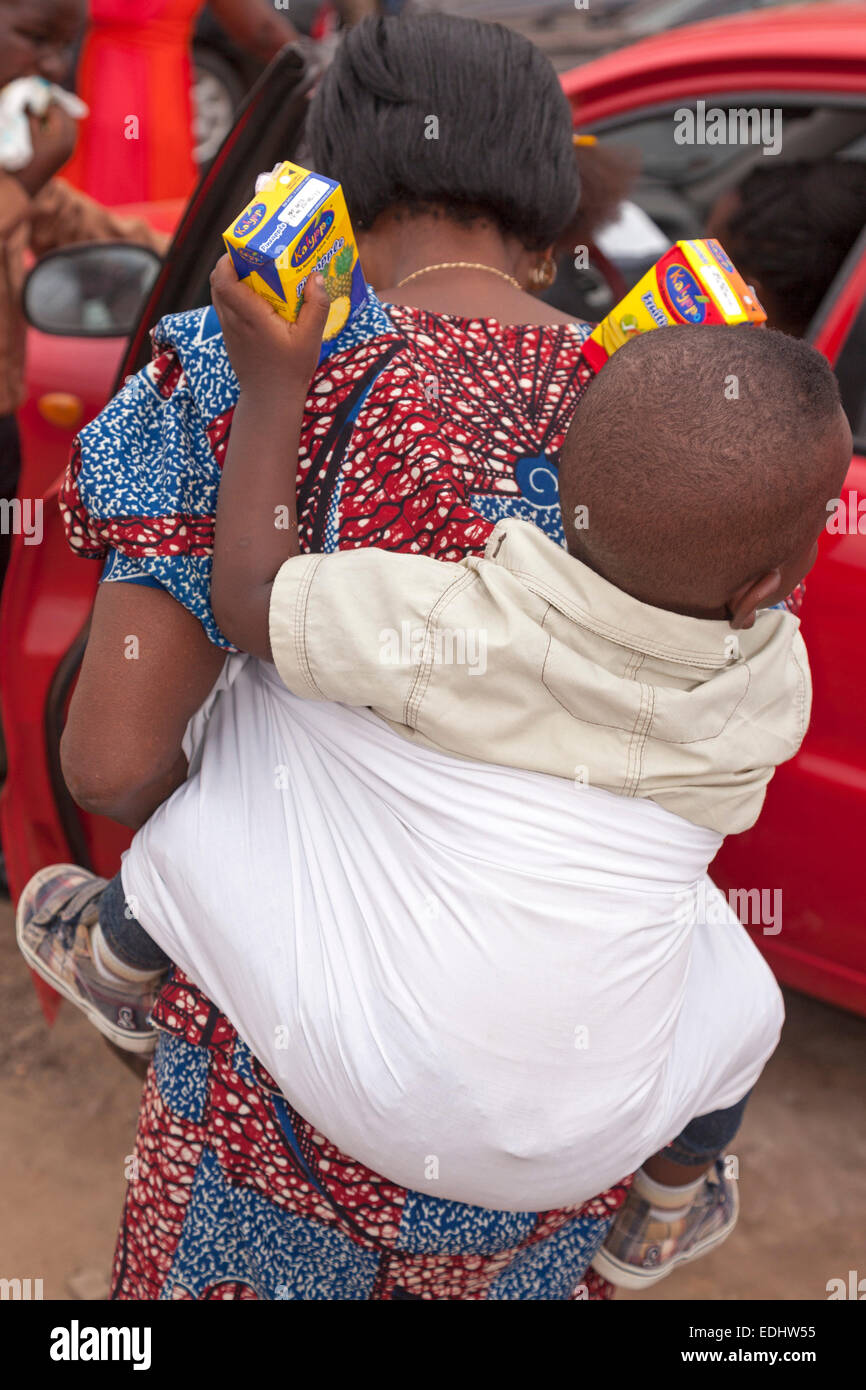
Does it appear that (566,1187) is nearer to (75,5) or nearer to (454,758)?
(454,758)

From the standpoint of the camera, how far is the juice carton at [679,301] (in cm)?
142

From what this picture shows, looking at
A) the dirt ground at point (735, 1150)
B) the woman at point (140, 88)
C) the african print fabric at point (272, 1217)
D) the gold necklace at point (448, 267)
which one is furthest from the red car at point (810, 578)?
the woman at point (140, 88)

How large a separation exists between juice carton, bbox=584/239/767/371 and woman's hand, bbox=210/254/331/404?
36cm

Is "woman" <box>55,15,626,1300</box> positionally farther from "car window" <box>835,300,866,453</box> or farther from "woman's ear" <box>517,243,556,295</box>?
"car window" <box>835,300,866,453</box>

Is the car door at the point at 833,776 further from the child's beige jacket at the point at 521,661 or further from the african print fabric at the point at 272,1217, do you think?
the child's beige jacket at the point at 521,661

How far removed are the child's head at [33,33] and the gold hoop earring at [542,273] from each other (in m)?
1.81

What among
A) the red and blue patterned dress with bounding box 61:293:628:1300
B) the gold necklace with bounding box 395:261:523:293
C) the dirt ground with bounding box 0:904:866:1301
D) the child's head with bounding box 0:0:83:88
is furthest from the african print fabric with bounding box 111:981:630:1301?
the child's head with bounding box 0:0:83:88

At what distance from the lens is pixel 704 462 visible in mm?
1105

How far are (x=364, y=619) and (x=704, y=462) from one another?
0.32 m

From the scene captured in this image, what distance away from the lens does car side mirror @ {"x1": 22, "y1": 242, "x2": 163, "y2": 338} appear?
8.08 ft

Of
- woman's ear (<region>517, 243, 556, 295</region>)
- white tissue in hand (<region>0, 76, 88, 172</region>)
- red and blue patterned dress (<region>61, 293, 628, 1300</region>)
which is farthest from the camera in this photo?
white tissue in hand (<region>0, 76, 88, 172</region>)

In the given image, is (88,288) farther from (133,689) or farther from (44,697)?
(133,689)

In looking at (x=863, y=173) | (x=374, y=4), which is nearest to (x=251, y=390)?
(x=863, y=173)

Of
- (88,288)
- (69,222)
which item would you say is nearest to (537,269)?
(88,288)
